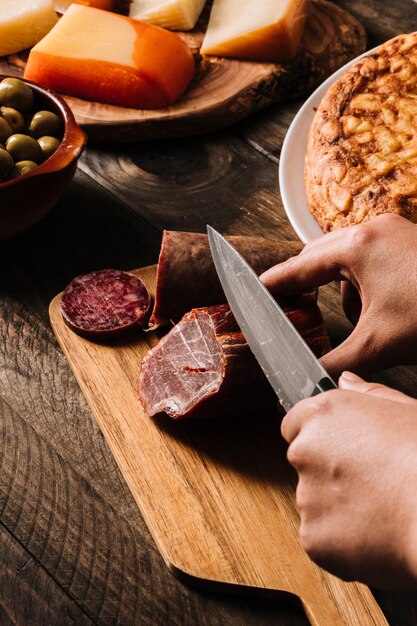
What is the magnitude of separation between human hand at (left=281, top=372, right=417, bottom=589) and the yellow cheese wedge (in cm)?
182

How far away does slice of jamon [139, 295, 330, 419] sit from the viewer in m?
1.38

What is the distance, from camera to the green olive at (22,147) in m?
1.81

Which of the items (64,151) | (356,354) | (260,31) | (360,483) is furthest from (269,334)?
(260,31)

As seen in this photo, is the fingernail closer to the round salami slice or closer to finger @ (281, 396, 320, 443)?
finger @ (281, 396, 320, 443)

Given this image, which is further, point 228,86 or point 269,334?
point 228,86

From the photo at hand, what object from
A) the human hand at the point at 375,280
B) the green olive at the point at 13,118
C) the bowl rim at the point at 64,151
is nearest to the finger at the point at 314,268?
the human hand at the point at 375,280

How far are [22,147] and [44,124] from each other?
0.11 meters

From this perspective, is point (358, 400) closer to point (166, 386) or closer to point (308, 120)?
point (166, 386)

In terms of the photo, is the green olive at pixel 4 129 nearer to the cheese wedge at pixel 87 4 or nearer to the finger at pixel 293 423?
the cheese wedge at pixel 87 4

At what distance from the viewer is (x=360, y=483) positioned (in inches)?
36.9

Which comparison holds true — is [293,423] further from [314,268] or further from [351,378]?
[314,268]

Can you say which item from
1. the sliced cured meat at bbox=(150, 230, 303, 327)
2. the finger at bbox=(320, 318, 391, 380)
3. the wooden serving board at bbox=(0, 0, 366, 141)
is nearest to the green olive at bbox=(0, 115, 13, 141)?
the wooden serving board at bbox=(0, 0, 366, 141)

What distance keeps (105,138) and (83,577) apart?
132cm

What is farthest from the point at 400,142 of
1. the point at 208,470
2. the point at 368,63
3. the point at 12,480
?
the point at 12,480
